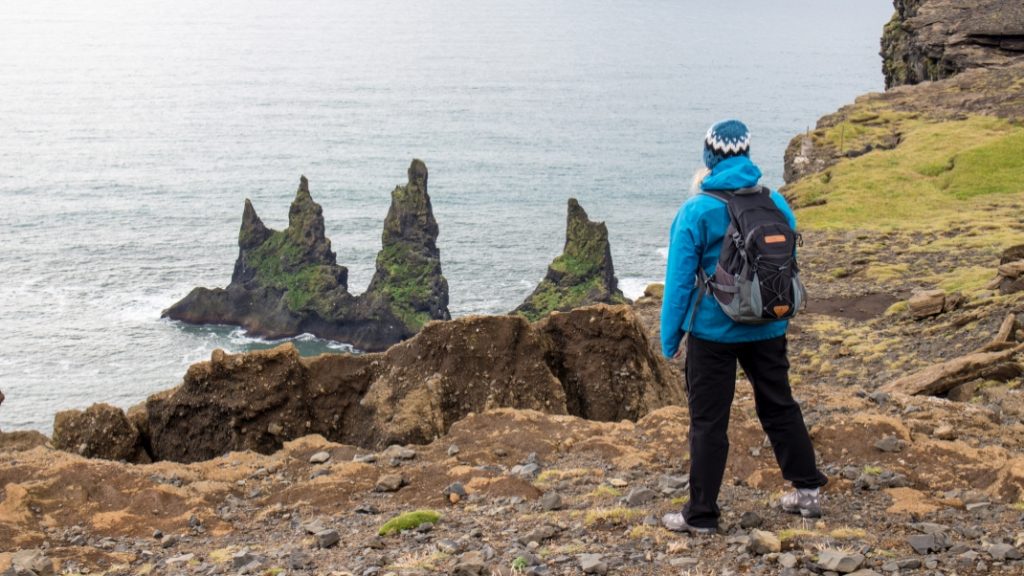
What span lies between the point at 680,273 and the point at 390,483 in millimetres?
4853

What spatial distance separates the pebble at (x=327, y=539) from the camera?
430 inches

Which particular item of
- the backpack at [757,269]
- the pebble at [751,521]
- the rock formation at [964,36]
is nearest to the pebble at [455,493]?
the pebble at [751,521]

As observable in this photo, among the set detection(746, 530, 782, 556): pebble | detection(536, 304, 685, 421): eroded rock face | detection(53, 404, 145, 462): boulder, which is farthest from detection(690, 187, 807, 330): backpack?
detection(53, 404, 145, 462): boulder

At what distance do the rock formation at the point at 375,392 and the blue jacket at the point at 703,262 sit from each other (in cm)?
640

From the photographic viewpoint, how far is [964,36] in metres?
81.9

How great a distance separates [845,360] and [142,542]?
67.3 feet

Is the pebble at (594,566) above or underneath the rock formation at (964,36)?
underneath

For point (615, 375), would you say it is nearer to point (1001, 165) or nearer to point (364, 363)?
point (364, 363)

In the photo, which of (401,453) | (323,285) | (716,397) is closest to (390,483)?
(401,453)

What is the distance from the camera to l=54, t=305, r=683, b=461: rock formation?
1625 cm

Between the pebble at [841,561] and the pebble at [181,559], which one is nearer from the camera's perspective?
the pebble at [841,561]

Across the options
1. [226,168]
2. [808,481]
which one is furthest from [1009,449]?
[226,168]

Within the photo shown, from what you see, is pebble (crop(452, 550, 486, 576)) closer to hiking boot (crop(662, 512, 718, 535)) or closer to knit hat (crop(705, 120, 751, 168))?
hiking boot (crop(662, 512, 718, 535))

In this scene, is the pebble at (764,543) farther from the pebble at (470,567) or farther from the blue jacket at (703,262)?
the pebble at (470,567)
